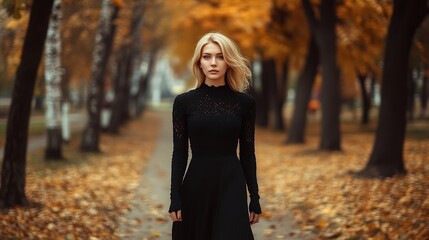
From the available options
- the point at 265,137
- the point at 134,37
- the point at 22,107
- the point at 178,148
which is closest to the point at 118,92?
the point at 134,37

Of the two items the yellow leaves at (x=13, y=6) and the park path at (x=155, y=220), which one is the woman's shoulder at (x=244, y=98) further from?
the yellow leaves at (x=13, y=6)

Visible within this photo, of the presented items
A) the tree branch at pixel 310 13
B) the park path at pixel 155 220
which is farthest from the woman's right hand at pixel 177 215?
the tree branch at pixel 310 13

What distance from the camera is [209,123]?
4.04 meters

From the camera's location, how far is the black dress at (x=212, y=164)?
13.3 feet

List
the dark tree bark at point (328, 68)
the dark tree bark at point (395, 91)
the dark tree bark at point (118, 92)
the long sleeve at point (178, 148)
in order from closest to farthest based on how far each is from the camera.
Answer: the long sleeve at point (178, 148) → the dark tree bark at point (395, 91) → the dark tree bark at point (328, 68) → the dark tree bark at point (118, 92)

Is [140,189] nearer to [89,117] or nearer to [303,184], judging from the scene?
[303,184]

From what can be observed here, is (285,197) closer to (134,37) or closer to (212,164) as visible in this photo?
(212,164)

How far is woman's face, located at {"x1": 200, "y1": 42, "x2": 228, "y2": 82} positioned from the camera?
13.2 feet

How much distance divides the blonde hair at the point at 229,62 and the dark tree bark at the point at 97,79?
13973 millimetres

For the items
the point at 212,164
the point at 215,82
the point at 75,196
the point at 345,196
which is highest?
the point at 215,82

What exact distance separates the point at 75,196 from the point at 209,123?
22.7ft

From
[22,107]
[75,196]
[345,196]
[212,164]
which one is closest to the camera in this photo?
[212,164]

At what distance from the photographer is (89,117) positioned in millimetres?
18484

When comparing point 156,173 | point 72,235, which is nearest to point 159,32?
point 156,173
